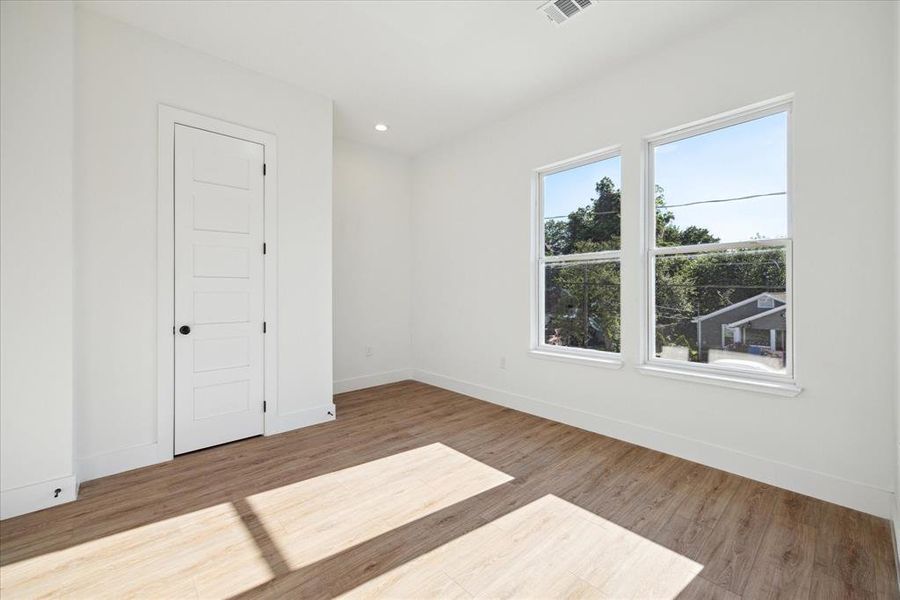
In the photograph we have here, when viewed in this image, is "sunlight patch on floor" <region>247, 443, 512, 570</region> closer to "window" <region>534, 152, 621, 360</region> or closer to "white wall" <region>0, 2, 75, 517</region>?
"white wall" <region>0, 2, 75, 517</region>

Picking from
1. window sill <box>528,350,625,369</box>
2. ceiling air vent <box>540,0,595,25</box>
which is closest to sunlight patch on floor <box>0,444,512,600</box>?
window sill <box>528,350,625,369</box>

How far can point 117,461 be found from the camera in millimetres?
2801

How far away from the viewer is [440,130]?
15.4ft

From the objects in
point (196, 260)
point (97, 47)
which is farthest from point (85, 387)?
point (97, 47)

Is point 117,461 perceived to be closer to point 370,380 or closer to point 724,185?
point 370,380

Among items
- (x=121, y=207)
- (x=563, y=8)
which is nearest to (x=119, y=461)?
(x=121, y=207)

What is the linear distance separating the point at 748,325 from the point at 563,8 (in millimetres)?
2486

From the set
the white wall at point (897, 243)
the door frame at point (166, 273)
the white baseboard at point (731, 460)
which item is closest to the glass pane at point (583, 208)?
the white baseboard at point (731, 460)

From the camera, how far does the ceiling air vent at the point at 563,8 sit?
2592 millimetres

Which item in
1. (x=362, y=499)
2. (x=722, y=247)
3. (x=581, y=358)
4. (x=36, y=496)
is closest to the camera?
(x=36, y=496)

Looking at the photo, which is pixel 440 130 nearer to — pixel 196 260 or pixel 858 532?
pixel 196 260

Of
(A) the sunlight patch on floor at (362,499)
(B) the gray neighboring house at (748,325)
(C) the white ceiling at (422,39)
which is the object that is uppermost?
(C) the white ceiling at (422,39)

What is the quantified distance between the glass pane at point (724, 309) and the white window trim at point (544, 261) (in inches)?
20.3

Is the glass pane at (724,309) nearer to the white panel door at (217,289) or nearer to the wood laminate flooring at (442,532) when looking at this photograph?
the wood laminate flooring at (442,532)
